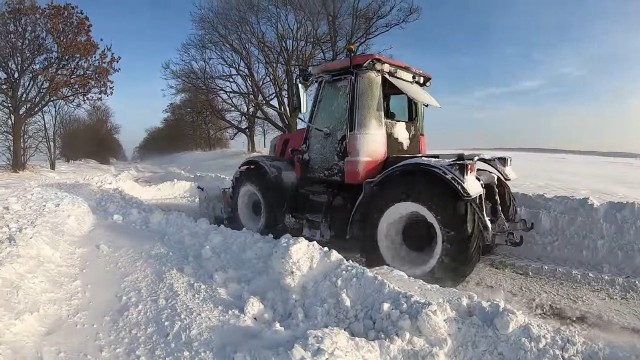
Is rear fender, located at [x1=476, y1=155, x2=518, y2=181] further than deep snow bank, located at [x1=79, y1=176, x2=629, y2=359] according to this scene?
Yes

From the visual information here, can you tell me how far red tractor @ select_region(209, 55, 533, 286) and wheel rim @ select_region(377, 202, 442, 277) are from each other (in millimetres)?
11

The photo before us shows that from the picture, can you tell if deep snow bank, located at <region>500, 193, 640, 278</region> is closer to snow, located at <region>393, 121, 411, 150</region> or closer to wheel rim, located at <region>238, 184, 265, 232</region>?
snow, located at <region>393, 121, 411, 150</region>

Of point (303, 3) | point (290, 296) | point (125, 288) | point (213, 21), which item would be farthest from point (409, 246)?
point (213, 21)

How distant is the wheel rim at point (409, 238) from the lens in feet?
14.9

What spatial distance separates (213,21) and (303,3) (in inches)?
183

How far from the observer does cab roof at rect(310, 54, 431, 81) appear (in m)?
5.41

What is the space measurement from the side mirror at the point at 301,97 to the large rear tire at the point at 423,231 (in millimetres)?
1578

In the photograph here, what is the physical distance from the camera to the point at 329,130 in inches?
232

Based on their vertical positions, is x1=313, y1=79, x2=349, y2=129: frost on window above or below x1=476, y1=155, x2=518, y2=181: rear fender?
above

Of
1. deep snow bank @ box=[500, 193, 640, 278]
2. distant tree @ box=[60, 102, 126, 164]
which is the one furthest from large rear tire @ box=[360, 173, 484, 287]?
distant tree @ box=[60, 102, 126, 164]

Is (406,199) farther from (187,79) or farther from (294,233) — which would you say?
(187,79)

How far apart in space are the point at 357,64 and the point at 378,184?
1.57 metres

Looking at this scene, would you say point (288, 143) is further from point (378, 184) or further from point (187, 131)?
point (187, 131)

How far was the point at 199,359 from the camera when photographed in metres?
2.85
